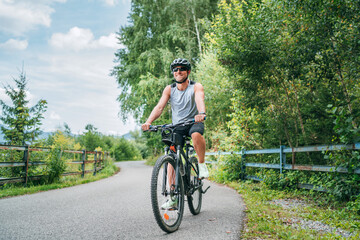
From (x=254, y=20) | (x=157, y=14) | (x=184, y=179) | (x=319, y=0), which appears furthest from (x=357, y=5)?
(x=157, y=14)

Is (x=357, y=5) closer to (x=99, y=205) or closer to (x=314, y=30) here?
(x=314, y=30)

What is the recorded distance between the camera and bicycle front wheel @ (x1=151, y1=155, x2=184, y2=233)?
2979 millimetres

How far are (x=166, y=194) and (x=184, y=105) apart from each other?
4.21 feet

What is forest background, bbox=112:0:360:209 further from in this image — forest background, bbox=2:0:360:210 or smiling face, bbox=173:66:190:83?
smiling face, bbox=173:66:190:83

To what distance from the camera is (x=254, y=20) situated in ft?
21.8

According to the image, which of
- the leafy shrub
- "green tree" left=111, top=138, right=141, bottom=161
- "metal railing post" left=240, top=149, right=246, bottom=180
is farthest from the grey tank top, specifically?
"green tree" left=111, top=138, right=141, bottom=161

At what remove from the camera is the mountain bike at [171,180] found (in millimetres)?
3006

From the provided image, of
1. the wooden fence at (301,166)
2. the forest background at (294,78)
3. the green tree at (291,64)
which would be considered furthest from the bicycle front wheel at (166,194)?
the green tree at (291,64)

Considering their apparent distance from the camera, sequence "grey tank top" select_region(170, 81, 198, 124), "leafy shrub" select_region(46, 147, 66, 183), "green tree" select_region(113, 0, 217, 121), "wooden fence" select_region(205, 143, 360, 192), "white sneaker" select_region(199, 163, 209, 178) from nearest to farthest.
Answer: "grey tank top" select_region(170, 81, 198, 124) → "white sneaker" select_region(199, 163, 209, 178) → "wooden fence" select_region(205, 143, 360, 192) → "leafy shrub" select_region(46, 147, 66, 183) → "green tree" select_region(113, 0, 217, 121)

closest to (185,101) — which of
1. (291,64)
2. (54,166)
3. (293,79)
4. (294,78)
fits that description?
(291,64)

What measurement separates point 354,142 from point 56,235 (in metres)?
4.45

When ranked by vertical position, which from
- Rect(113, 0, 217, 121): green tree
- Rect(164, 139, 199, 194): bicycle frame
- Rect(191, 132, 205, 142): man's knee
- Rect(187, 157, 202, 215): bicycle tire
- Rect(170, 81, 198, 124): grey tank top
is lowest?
Rect(187, 157, 202, 215): bicycle tire

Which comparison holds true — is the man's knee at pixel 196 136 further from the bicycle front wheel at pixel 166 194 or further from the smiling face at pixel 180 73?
the smiling face at pixel 180 73

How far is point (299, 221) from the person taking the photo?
3.75 m
